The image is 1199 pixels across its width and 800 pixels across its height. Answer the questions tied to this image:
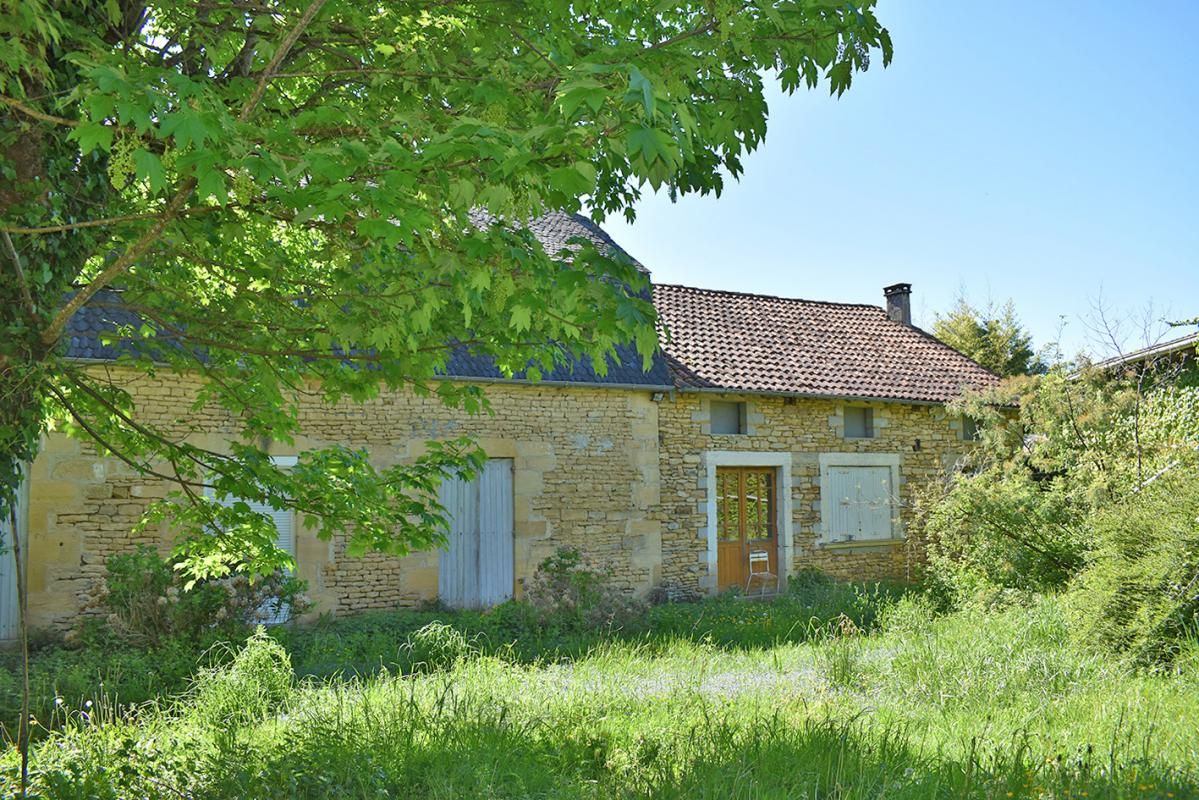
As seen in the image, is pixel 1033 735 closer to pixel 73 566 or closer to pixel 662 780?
pixel 662 780

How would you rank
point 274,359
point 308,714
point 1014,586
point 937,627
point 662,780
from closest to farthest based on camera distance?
point 662,780 < point 274,359 < point 308,714 < point 937,627 < point 1014,586

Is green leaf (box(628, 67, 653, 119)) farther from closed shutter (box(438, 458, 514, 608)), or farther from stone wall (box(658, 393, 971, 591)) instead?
stone wall (box(658, 393, 971, 591))

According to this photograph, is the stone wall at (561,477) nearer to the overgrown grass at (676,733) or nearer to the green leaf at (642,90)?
the overgrown grass at (676,733)

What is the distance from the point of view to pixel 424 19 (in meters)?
4.14

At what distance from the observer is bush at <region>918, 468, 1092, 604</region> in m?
11.0

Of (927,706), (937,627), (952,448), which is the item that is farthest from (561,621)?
(952,448)

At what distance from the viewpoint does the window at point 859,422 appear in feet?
50.1

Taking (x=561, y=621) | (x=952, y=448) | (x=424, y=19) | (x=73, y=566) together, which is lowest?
(x=561, y=621)

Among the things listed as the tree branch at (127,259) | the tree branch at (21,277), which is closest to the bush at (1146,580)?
the tree branch at (127,259)

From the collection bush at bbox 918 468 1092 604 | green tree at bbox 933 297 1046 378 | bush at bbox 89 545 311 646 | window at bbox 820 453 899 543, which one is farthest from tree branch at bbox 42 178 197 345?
green tree at bbox 933 297 1046 378

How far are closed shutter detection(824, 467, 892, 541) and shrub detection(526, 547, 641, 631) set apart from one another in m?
4.89

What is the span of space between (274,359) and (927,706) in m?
4.67

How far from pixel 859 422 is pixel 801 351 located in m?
1.56

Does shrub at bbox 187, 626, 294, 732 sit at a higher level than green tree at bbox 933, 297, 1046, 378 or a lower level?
lower
